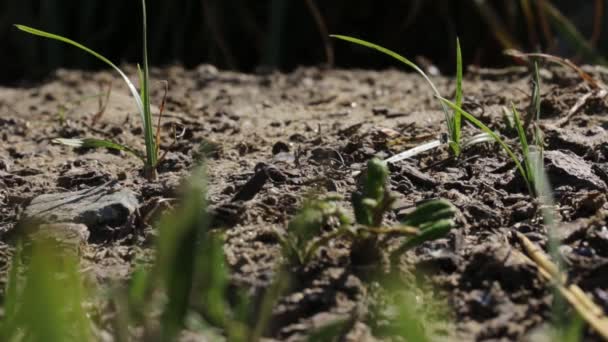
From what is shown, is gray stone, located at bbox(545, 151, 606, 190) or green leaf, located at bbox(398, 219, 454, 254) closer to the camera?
green leaf, located at bbox(398, 219, 454, 254)

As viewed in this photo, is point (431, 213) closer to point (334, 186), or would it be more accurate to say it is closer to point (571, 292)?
point (571, 292)

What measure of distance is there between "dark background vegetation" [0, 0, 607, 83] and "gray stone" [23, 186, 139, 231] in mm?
2041

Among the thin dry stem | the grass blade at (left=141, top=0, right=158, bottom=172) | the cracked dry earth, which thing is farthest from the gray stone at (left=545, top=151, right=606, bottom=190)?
the grass blade at (left=141, top=0, right=158, bottom=172)

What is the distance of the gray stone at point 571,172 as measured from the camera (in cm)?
154

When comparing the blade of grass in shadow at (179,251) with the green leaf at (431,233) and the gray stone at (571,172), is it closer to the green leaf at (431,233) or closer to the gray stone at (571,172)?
the green leaf at (431,233)

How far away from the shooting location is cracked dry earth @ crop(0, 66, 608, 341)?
121 centimetres

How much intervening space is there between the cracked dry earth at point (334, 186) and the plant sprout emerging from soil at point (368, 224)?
0.04m

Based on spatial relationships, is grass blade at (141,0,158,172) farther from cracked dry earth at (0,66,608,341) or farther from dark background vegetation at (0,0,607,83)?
dark background vegetation at (0,0,607,83)

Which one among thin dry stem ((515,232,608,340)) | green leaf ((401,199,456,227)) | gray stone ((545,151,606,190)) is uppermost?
gray stone ((545,151,606,190))

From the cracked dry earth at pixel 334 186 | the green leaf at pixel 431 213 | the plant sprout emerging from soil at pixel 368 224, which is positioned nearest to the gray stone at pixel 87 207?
the cracked dry earth at pixel 334 186

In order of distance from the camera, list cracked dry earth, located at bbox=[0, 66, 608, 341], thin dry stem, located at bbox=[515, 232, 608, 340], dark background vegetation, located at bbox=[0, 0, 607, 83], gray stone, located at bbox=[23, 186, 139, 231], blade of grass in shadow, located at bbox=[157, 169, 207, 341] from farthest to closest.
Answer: dark background vegetation, located at bbox=[0, 0, 607, 83] → gray stone, located at bbox=[23, 186, 139, 231] → cracked dry earth, located at bbox=[0, 66, 608, 341] → thin dry stem, located at bbox=[515, 232, 608, 340] → blade of grass in shadow, located at bbox=[157, 169, 207, 341]

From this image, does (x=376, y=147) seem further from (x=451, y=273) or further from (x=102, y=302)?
(x=102, y=302)

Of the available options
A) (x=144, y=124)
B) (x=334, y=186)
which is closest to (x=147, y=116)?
(x=144, y=124)

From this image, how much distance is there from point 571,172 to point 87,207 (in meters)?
0.86
